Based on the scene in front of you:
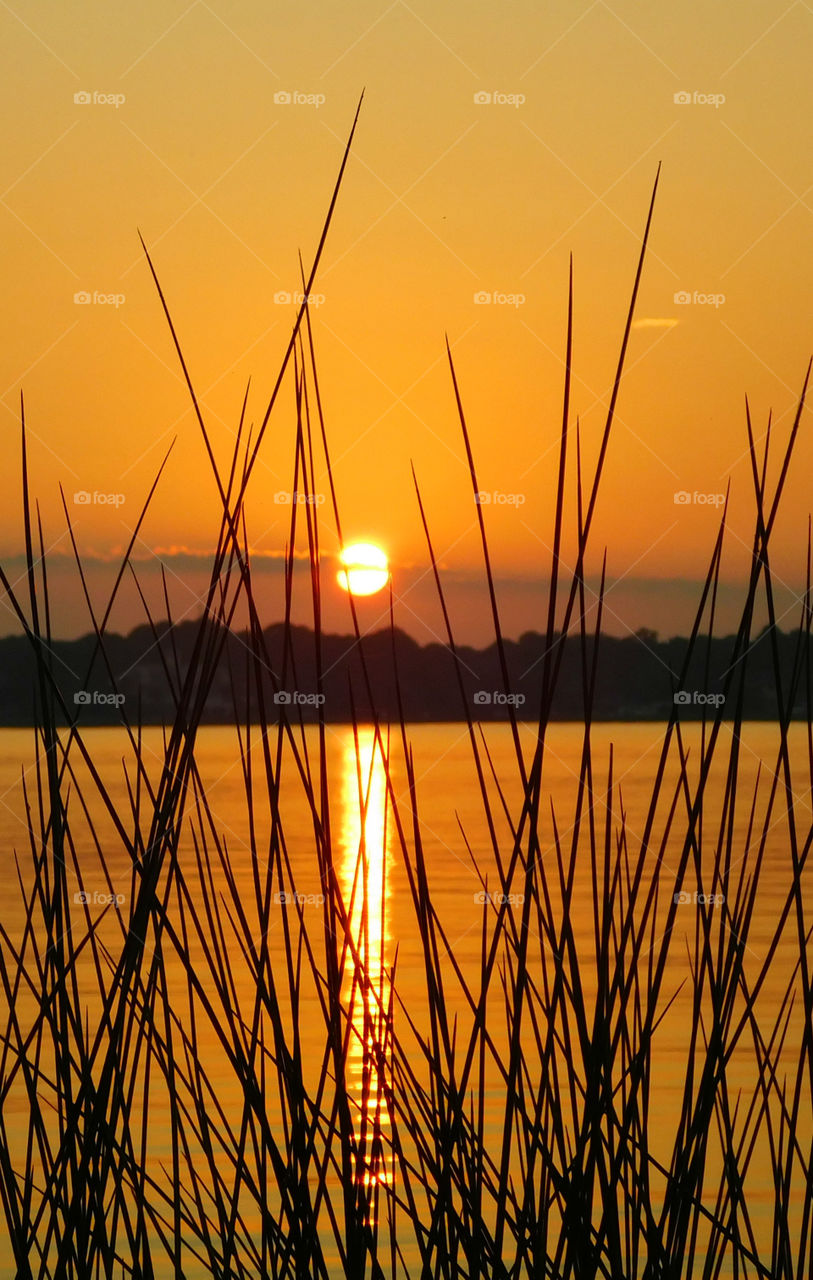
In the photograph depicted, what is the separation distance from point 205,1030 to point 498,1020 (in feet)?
5.69

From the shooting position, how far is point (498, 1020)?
7543 mm

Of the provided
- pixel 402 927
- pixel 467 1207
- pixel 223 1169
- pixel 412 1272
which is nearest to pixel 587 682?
pixel 467 1207

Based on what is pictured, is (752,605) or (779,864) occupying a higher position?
(752,605)

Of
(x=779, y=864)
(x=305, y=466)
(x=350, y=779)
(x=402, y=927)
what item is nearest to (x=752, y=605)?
(x=305, y=466)

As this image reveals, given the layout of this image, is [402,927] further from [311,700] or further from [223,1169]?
[311,700]

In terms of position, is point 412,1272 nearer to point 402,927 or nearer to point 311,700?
point 311,700

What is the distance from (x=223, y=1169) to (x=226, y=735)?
5702cm

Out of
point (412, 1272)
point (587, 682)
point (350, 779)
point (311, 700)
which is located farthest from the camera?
point (350, 779)

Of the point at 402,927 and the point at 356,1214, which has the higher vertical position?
the point at 356,1214

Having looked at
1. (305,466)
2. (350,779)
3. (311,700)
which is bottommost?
(350,779)

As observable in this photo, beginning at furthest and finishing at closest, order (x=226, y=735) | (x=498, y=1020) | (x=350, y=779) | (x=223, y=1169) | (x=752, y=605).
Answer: (x=226, y=735)
(x=350, y=779)
(x=498, y=1020)
(x=223, y=1169)
(x=752, y=605)

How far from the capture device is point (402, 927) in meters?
10.5

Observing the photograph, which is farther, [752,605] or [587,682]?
[587,682]

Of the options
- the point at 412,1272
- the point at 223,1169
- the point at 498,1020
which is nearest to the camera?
the point at 412,1272
